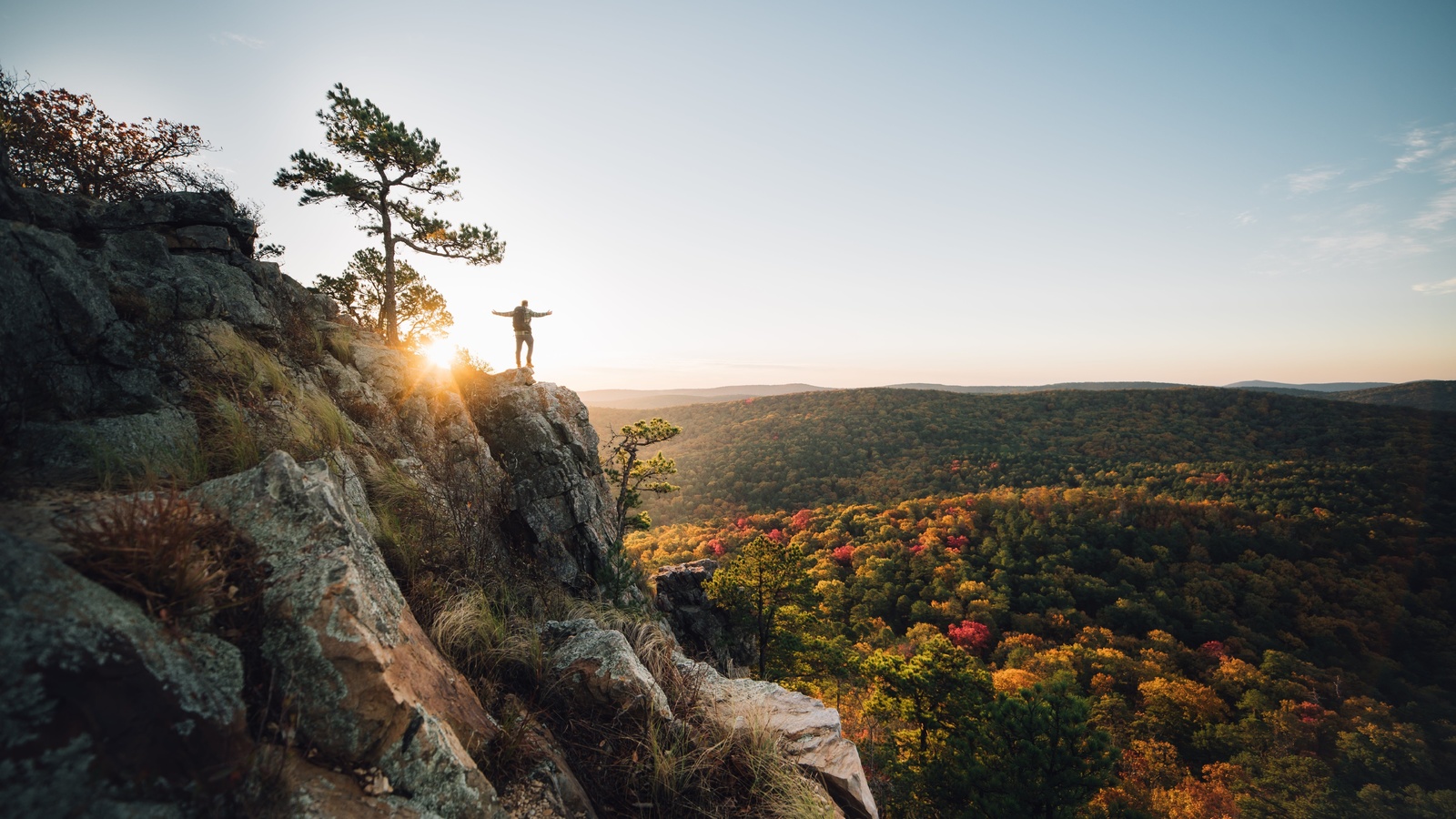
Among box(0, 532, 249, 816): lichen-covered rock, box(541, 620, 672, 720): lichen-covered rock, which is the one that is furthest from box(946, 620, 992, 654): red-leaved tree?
box(0, 532, 249, 816): lichen-covered rock

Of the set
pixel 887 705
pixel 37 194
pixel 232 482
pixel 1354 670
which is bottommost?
pixel 1354 670

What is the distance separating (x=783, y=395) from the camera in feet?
427

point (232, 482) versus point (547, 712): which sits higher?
point (232, 482)

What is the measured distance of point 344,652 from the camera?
233 cm

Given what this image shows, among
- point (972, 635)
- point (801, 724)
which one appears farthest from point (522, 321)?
point (972, 635)

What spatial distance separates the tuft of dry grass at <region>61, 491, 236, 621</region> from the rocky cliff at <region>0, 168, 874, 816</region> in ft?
0.04

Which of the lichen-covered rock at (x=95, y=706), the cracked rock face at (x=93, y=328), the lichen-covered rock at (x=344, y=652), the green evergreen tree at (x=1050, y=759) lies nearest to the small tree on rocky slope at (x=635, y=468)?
the cracked rock face at (x=93, y=328)

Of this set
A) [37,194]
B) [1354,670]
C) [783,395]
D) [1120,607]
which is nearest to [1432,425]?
[1354,670]

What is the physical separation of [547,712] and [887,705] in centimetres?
2157

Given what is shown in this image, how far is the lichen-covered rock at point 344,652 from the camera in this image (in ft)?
7.25

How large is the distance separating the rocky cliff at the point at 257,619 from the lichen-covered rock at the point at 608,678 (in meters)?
0.02

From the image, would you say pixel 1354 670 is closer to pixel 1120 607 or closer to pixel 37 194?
pixel 1120 607

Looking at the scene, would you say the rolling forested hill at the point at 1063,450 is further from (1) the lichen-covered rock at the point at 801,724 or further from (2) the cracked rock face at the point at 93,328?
(1) the lichen-covered rock at the point at 801,724

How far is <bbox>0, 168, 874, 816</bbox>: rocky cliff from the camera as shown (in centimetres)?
160
